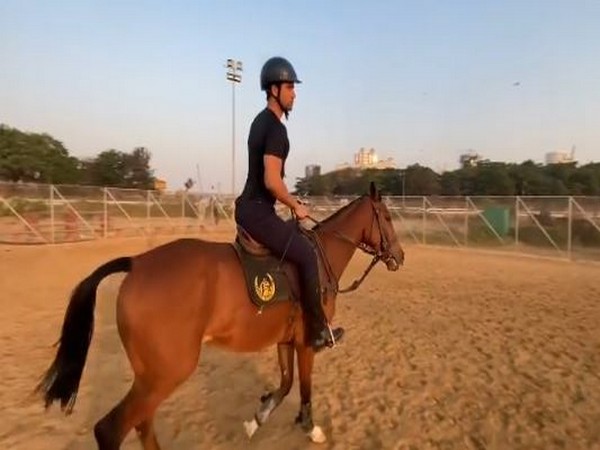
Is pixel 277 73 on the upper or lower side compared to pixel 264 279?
upper

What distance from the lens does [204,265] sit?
4.37 m

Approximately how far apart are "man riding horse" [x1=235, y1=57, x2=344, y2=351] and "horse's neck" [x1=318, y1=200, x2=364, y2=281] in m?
0.64

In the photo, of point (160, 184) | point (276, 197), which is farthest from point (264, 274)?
point (160, 184)

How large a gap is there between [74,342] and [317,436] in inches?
96.8

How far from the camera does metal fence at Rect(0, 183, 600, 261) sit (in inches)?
983

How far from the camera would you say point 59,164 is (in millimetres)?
74312

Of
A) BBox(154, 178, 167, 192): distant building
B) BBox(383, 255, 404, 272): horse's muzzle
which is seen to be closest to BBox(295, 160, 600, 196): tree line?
BBox(154, 178, 167, 192): distant building

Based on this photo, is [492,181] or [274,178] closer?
[274,178]

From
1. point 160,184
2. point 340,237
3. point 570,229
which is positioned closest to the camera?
point 340,237

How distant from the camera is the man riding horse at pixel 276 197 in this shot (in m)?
4.71

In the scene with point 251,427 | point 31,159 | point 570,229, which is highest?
point 31,159

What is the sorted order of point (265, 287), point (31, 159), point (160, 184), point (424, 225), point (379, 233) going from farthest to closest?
point (160, 184), point (31, 159), point (424, 225), point (379, 233), point (265, 287)

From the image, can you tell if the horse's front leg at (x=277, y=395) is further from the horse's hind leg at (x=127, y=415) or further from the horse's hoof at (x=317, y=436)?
the horse's hind leg at (x=127, y=415)

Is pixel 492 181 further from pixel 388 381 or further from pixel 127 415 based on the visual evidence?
pixel 127 415
